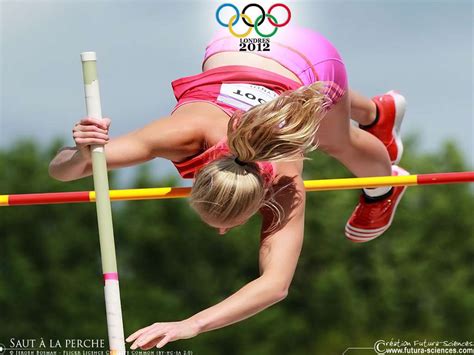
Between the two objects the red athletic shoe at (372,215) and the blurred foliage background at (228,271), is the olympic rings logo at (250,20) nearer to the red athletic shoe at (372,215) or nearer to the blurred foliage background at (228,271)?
the red athletic shoe at (372,215)

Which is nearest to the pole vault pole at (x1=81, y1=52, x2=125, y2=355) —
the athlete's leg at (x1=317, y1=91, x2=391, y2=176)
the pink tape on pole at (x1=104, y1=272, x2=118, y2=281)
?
the pink tape on pole at (x1=104, y1=272, x2=118, y2=281)

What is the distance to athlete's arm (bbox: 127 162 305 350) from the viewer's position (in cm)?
389

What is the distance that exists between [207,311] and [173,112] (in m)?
0.89

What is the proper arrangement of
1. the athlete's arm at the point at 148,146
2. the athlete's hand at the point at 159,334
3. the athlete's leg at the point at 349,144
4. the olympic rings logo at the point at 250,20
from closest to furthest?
the athlete's hand at the point at 159,334 < the athlete's arm at the point at 148,146 < the athlete's leg at the point at 349,144 < the olympic rings logo at the point at 250,20

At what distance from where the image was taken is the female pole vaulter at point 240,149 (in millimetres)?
4031

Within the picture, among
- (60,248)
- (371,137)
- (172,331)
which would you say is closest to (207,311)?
(172,331)

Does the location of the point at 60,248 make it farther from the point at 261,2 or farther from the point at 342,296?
the point at 261,2

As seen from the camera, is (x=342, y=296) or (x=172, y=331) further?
(x=342, y=296)

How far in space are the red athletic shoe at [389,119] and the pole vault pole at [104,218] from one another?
1.99 meters

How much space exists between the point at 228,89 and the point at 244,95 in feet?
0.24

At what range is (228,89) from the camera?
450 cm

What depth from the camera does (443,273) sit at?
93.3 feet

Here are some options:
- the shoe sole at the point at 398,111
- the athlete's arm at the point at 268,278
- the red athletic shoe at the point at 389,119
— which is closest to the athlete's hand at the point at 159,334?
the athlete's arm at the point at 268,278

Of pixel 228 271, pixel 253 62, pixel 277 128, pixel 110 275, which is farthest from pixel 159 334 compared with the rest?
pixel 228 271
